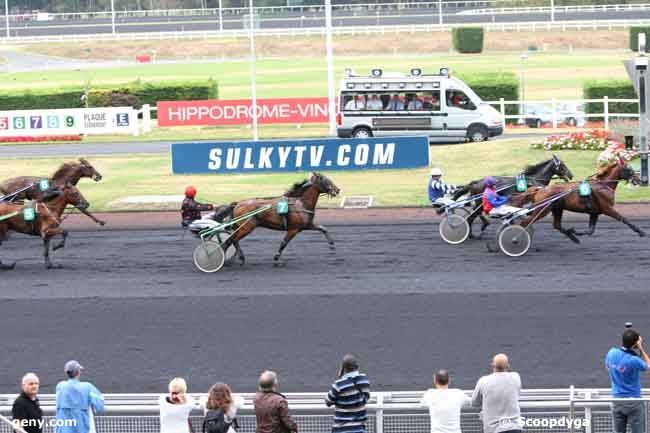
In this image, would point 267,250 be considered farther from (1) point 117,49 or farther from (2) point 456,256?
(1) point 117,49

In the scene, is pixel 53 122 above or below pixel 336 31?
below

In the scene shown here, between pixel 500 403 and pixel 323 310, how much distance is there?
648 cm

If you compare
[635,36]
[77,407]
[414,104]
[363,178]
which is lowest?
[77,407]

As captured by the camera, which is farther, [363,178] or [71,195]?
[363,178]

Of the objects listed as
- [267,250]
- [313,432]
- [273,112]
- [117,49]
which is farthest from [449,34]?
[313,432]

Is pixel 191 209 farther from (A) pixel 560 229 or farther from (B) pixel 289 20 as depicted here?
(B) pixel 289 20

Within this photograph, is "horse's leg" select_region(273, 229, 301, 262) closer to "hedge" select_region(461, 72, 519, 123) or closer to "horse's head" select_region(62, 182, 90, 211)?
"horse's head" select_region(62, 182, 90, 211)

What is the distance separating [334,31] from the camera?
77.2 m

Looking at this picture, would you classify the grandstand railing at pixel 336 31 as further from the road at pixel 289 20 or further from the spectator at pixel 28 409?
the spectator at pixel 28 409

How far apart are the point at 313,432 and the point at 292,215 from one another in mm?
8583

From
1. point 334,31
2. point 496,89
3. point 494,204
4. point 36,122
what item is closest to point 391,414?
point 494,204

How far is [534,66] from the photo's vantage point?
64.7 metres

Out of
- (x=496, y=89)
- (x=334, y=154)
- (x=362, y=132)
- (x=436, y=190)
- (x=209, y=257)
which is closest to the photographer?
(x=209, y=257)

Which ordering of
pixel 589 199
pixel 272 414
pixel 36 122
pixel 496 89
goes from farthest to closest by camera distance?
pixel 496 89, pixel 36 122, pixel 589 199, pixel 272 414
